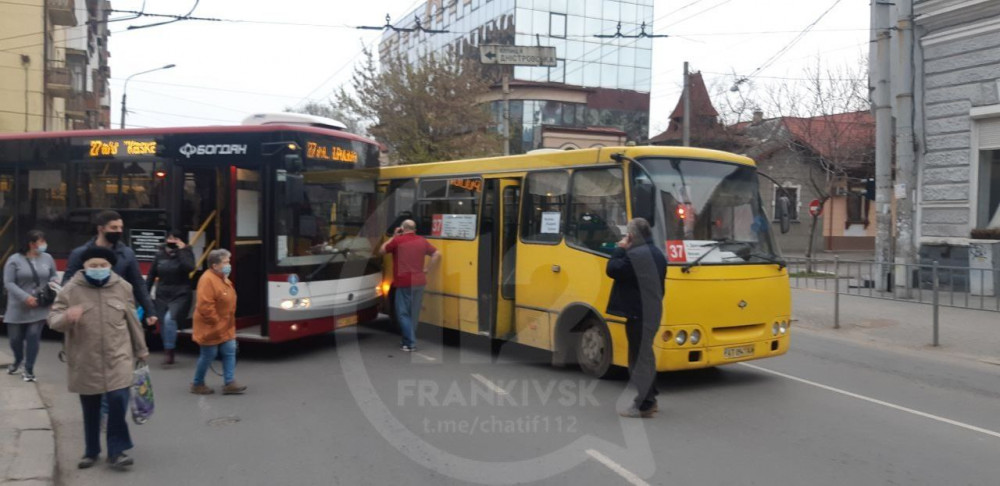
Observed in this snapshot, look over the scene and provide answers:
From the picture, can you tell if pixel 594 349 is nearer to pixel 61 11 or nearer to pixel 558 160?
pixel 558 160

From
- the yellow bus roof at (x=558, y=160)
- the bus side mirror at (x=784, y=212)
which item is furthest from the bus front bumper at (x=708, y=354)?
the yellow bus roof at (x=558, y=160)

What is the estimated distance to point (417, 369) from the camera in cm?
929

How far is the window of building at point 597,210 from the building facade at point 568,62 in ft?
106

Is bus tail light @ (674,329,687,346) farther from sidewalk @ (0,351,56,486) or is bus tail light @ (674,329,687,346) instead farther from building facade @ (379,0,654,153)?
building facade @ (379,0,654,153)

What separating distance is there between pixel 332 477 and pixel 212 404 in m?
2.79

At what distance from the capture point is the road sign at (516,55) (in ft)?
68.1

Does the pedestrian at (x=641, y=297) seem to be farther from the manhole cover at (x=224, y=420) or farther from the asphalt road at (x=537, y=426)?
the manhole cover at (x=224, y=420)

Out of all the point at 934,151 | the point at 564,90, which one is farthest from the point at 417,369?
the point at 564,90

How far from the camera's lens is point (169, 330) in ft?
30.9

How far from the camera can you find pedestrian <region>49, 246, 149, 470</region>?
540 cm

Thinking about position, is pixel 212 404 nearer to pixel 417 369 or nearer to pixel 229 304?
pixel 229 304

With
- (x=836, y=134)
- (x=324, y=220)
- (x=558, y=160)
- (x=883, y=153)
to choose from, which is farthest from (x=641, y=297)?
(x=836, y=134)

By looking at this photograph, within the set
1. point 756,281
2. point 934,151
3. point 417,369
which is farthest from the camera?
point 934,151

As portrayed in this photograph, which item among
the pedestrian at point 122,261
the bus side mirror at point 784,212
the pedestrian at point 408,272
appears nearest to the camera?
the pedestrian at point 122,261
